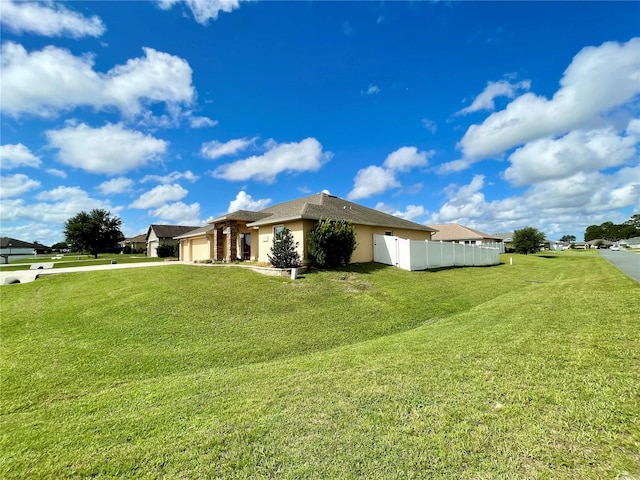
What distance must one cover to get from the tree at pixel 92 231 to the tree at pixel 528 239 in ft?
197

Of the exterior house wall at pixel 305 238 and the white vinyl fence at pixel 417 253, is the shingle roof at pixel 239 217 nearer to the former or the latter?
the exterior house wall at pixel 305 238

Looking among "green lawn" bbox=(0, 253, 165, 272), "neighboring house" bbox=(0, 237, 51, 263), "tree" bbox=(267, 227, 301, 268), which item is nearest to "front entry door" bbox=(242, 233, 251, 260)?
"tree" bbox=(267, 227, 301, 268)

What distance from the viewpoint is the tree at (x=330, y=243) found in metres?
15.4

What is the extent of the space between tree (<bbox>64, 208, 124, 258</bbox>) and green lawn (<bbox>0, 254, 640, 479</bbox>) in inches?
1344

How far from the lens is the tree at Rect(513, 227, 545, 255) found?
44312mm

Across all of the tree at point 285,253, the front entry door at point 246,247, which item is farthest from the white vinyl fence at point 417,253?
the front entry door at point 246,247

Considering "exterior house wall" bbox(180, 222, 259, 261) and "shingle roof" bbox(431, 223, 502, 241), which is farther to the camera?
"shingle roof" bbox(431, 223, 502, 241)

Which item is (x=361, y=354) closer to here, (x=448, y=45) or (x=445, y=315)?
(x=445, y=315)

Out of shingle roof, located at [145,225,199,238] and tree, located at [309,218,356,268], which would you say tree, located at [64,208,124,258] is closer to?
shingle roof, located at [145,225,199,238]

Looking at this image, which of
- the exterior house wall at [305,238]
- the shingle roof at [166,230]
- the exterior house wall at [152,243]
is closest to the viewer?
the exterior house wall at [305,238]

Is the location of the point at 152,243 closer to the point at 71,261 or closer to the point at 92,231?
the point at 92,231

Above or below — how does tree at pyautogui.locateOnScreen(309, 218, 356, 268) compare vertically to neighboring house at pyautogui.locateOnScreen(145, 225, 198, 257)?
below

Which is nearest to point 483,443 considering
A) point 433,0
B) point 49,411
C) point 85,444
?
point 85,444

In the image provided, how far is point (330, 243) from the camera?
1556 centimetres
